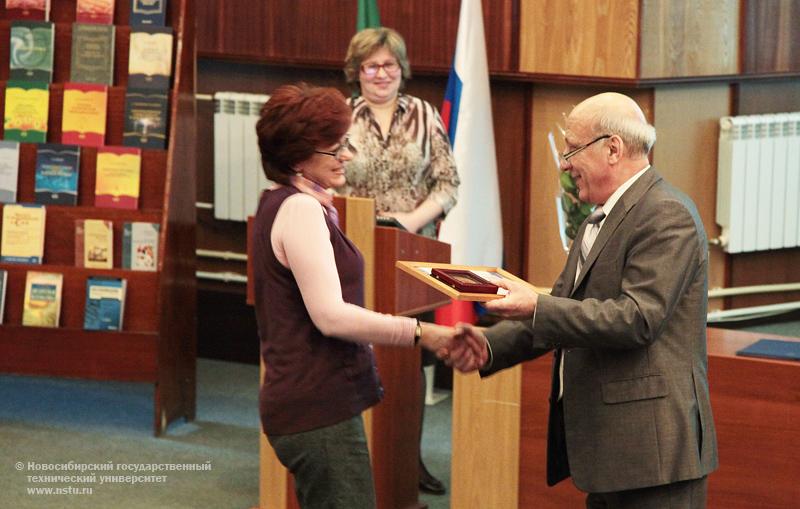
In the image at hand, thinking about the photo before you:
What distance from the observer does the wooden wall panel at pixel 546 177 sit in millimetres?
5887

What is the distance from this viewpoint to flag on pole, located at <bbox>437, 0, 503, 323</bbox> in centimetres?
568

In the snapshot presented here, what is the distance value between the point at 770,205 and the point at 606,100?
4.04 meters

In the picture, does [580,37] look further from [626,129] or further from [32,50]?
[626,129]

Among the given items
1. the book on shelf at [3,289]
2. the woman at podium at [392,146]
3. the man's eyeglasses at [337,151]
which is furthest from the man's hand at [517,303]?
the book on shelf at [3,289]

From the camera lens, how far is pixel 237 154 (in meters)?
6.57

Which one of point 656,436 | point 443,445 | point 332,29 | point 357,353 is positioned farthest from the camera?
point 332,29

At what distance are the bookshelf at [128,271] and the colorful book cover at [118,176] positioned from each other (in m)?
0.04

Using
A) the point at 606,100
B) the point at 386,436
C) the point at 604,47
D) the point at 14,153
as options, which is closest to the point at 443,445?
the point at 386,436

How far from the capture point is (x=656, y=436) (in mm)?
2658

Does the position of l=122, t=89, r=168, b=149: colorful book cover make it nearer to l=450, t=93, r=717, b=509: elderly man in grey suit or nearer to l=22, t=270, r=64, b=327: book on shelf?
l=22, t=270, r=64, b=327: book on shelf

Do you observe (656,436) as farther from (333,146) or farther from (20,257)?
(20,257)

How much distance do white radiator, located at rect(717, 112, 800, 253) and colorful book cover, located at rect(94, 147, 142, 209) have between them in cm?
287

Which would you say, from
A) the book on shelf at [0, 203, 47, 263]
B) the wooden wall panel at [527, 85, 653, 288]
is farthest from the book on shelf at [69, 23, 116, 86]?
the wooden wall panel at [527, 85, 653, 288]

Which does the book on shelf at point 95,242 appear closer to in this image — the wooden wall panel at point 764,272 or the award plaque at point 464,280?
the award plaque at point 464,280
